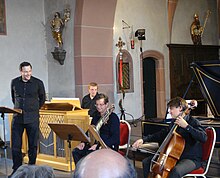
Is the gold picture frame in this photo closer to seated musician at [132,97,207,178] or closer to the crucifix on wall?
the crucifix on wall

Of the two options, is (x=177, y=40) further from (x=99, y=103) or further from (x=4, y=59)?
(x=99, y=103)

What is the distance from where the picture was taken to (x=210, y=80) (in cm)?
557

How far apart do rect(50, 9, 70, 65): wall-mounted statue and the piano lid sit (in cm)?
354

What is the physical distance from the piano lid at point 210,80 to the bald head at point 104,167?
445 centimetres

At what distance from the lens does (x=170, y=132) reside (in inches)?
156

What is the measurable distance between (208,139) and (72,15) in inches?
194

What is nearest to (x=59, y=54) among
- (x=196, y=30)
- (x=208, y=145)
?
(x=208, y=145)

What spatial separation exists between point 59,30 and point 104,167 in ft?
24.1

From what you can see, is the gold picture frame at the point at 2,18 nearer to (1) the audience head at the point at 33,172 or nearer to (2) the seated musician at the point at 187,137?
(2) the seated musician at the point at 187,137

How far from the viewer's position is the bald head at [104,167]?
46.4 inches

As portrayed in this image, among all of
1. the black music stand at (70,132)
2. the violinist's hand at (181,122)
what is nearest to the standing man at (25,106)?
the black music stand at (70,132)

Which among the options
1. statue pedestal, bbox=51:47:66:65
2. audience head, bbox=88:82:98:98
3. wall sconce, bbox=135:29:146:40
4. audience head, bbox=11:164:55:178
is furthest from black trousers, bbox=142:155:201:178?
wall sconce, bbox=135:29:146:40

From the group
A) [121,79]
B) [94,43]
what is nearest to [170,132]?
[94,43]

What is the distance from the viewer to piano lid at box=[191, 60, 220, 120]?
5.50m
